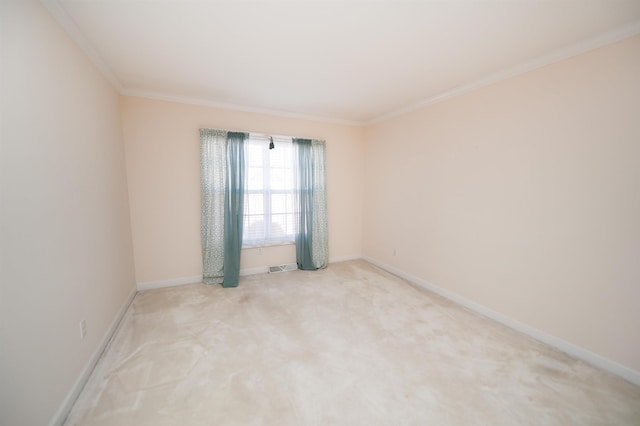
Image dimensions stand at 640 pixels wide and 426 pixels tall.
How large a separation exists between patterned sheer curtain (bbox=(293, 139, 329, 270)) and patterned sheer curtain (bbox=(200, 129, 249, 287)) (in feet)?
2.98

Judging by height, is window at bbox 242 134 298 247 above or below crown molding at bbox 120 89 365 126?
below

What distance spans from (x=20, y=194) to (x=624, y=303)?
12.6 ft

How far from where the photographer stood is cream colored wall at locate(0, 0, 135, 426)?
1125 millimetres

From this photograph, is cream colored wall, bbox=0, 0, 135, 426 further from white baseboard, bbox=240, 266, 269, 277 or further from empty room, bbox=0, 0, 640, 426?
→ white baseboard, bbox=240, 266, 269, 277

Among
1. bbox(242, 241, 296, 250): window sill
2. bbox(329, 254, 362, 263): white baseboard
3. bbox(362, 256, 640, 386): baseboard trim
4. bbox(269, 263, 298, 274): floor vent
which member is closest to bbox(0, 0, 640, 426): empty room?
bbox(362, 256, 640, 386): baseboard trim

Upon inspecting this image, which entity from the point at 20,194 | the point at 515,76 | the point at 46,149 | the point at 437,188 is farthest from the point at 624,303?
the point at 46,149

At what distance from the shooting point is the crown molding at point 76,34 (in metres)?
1.49

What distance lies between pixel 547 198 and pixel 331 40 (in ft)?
7.54

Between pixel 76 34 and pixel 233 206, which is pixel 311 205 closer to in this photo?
pixel 233 206

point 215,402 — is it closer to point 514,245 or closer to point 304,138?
point 514,245

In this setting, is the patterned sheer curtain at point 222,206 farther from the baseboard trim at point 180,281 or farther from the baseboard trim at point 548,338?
the baseboard trim at point 548,338

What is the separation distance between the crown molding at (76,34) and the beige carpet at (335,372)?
8.05 feet

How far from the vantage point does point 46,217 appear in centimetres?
138

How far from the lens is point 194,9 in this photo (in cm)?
156
